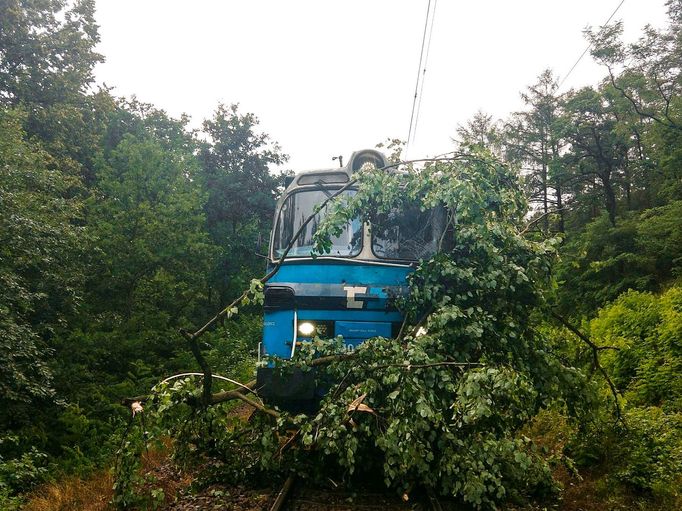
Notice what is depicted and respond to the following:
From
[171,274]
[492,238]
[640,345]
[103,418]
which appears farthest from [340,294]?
[171,274]

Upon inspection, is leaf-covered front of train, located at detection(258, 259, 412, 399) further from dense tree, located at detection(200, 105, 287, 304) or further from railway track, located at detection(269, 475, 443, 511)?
dense tree, located at detection(200, 105, 287, 304)

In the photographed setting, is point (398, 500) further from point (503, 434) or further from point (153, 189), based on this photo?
point (153, 189)

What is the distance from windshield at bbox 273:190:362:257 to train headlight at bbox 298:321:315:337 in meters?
0.89

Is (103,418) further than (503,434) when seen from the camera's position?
Yes

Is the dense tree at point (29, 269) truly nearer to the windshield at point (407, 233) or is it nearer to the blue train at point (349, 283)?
the blue train at point (349, 283)

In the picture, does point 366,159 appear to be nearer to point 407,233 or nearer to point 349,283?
point 407,233

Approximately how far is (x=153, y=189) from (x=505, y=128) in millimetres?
19412

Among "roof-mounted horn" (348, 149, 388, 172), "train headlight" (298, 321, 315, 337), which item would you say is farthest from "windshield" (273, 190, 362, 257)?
"train headlight" (298, 321, 315, 337)

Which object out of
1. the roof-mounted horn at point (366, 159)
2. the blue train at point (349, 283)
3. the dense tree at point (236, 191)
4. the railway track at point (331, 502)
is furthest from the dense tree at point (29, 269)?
the dense tree at point (236, 191)

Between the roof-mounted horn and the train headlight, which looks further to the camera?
the roof-mounted horn

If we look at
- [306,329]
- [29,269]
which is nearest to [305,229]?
[306,329]

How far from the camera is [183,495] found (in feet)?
16.7

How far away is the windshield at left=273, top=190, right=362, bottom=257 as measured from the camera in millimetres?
6465

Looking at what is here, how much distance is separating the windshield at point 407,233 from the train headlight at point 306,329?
46.8 inches
